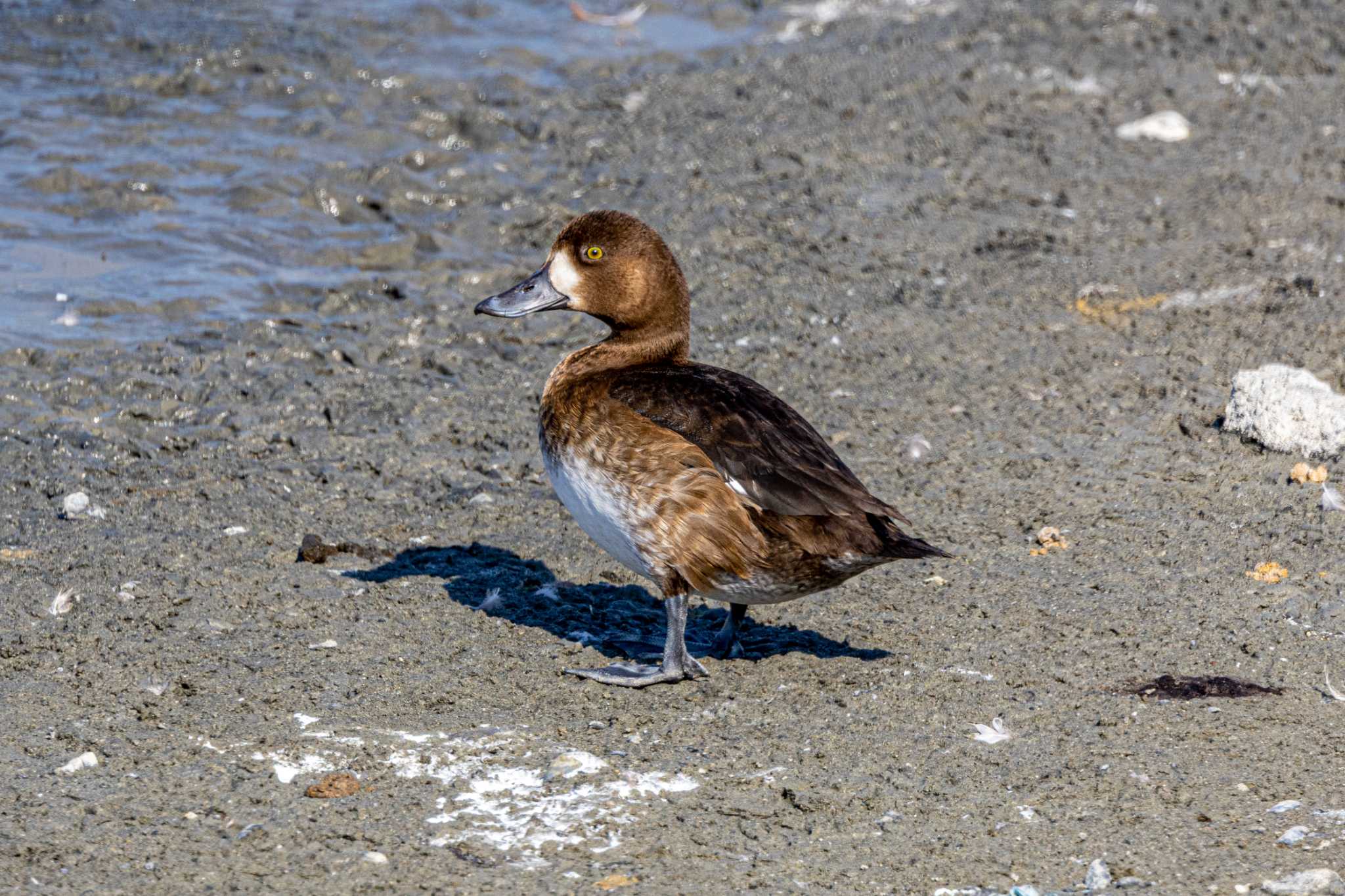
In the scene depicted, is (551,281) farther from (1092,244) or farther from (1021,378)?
(1092,244)

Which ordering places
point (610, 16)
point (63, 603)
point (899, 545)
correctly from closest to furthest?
point (899, 545)
point (63, 603)
point (610, 16)

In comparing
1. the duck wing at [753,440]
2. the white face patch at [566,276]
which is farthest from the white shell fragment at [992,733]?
the white face patch at [566,276]

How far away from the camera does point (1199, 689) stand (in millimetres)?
4129

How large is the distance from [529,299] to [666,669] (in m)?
1.34

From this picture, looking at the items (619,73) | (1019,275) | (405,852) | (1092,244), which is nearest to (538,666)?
(405,852)

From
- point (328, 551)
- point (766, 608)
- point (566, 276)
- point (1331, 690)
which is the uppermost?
point (566, 276)

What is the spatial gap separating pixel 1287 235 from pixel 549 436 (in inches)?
187

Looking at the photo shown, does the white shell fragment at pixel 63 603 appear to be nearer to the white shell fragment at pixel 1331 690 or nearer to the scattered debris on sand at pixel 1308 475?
the white shell fragment at pixel 1331 690

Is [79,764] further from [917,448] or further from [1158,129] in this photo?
[1158,129]

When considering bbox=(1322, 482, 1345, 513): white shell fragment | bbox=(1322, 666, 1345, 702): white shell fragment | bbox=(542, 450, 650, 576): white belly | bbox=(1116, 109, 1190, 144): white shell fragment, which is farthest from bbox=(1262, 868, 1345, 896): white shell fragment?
bbox=(1116, 109, 1190, 144): white shell fragment

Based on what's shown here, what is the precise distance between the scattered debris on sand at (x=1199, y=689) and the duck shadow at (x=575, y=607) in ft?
2.43

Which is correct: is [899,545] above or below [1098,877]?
above

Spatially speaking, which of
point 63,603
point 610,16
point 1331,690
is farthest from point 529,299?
point 610,16

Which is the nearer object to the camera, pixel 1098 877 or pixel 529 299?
pixel 1098 877
